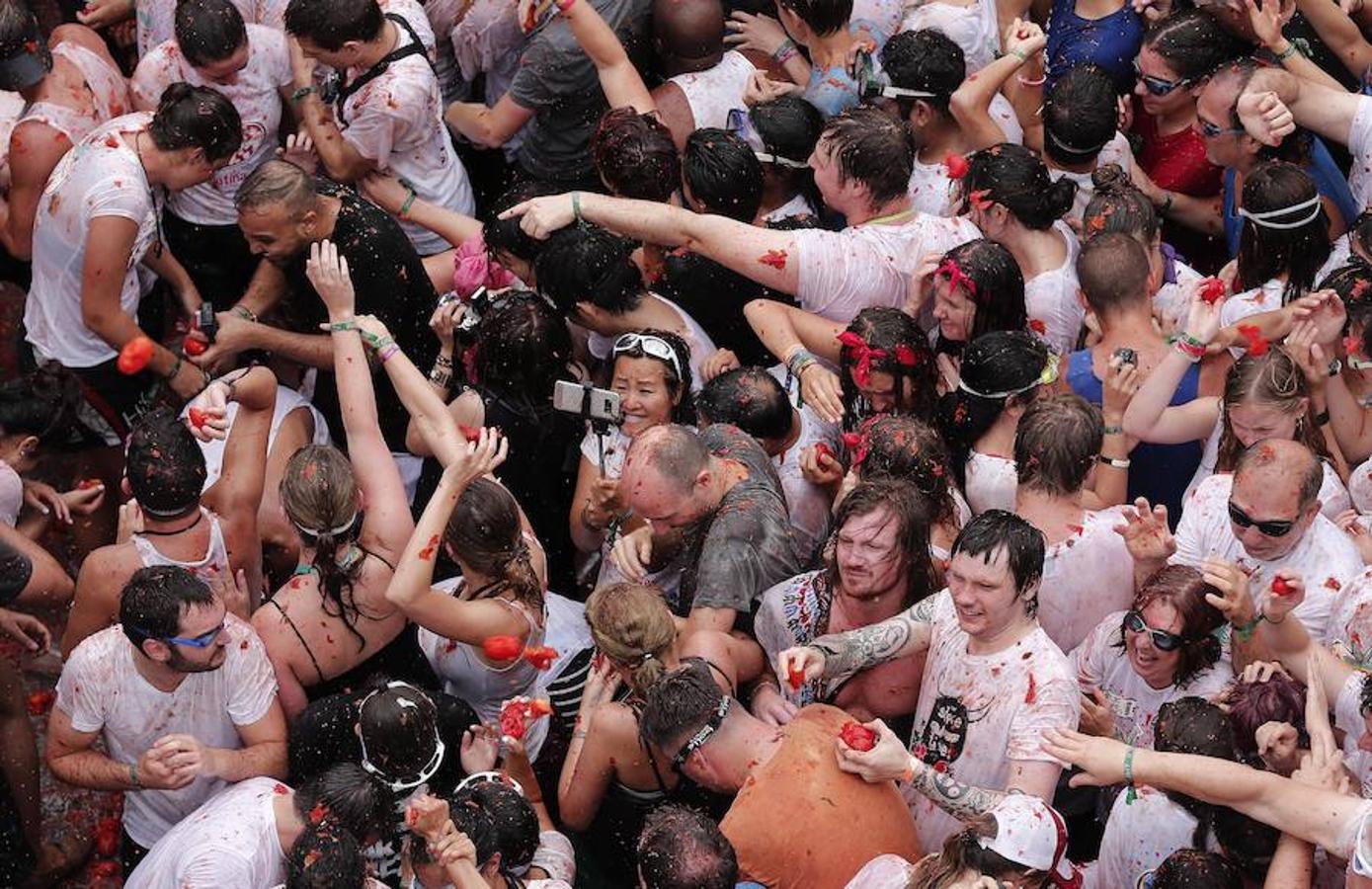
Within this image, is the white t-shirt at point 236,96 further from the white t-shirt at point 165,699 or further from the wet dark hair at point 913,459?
the wet dark hair at point 913,459

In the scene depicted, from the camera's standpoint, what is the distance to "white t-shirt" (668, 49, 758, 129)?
723 cm

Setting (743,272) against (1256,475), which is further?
(743,272)

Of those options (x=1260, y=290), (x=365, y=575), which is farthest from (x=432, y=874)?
(x=1260, y=290)

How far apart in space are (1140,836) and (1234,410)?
58.0 inches

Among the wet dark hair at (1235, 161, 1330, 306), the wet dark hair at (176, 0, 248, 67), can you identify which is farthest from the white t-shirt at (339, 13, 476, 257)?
the wet dark hair at (1235, 161, 1330, 306)

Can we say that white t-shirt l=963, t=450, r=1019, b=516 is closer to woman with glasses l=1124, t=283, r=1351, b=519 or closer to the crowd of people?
the crowd of people

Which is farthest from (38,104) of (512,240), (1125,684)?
(1125,684)

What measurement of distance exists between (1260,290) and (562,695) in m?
2.83

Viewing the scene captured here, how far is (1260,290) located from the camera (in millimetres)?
6270

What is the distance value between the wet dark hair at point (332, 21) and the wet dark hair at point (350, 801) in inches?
124

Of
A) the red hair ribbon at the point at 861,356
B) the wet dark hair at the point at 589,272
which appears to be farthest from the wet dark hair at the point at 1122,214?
the wet dark hair at the point at 589,272

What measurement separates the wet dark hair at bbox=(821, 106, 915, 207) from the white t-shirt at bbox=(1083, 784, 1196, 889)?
2.43 metres

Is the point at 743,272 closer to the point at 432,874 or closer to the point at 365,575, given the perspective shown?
the point at 365,575

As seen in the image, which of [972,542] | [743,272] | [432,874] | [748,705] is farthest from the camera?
[743,272]
